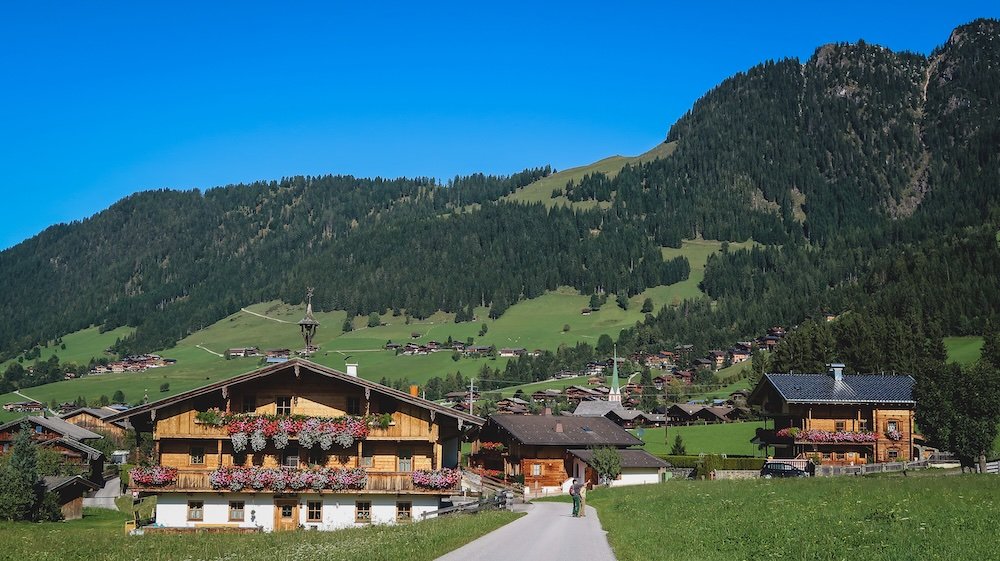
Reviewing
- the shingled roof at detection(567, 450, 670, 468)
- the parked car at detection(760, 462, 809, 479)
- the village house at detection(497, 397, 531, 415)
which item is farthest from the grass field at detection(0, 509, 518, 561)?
the village house at detection(497, 397, 531, 415)

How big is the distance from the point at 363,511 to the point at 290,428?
5092mm

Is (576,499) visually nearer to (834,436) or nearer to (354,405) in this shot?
(354,405)

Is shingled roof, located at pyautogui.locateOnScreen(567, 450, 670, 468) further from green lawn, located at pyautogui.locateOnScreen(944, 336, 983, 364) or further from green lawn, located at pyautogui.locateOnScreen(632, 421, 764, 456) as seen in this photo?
green lawn, located at pyautogui.locateOnScreen(944, 336, 983, 364)

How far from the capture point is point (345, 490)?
43.1m

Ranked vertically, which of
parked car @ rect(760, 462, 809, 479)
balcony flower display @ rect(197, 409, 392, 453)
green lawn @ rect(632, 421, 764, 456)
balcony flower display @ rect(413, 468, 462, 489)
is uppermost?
balcony flower display @ rect(197, 409, 392, 453)

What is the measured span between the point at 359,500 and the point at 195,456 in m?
8.47

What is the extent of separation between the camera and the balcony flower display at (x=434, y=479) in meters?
43.0

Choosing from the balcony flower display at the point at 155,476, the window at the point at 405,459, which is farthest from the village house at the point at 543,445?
the balcony flower display at the point at 155,476

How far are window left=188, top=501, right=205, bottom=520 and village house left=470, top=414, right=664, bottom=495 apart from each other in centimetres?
3402

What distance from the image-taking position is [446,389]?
18888 cm

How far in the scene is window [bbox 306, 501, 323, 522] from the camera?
43.8 meters

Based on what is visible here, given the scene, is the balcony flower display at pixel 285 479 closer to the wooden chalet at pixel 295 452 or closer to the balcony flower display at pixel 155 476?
the wooden chalet at pixel 295 452

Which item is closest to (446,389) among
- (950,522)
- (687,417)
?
(687,417)

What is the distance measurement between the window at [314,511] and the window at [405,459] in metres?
4.10
